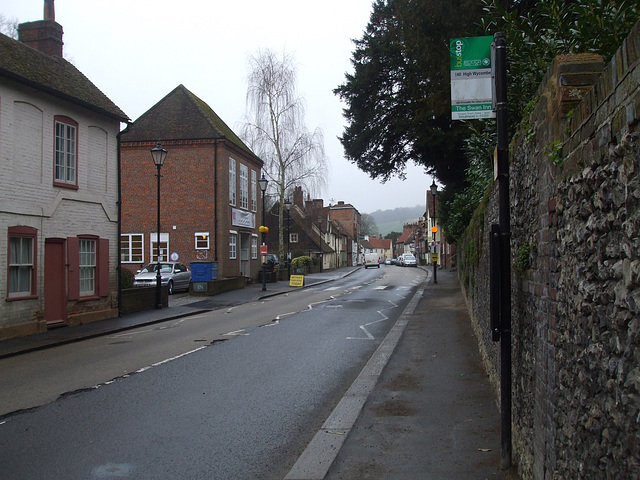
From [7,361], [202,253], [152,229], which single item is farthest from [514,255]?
Answer: [152,229]

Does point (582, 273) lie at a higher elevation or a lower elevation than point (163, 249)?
lower

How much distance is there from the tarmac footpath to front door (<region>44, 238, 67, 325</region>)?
10.2 metres

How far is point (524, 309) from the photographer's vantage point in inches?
174

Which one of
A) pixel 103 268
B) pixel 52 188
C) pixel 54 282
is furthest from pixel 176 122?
pixel 54 282

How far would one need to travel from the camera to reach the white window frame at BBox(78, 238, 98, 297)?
642 inches

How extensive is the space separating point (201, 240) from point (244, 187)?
5816 millimetres

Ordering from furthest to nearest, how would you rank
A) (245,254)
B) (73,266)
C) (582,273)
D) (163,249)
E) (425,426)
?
(245,254) → (163,249) → (73,266) → (425,426) → (582,273)

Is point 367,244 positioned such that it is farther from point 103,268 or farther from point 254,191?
point 103,268

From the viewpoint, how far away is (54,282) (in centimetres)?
1504

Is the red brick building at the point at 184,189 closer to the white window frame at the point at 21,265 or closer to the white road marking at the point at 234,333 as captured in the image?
the white window frame at the point at 21,265

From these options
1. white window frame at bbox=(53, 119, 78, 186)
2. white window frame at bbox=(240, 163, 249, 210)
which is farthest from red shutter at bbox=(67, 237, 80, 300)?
white window frame at bbox=(240, 163, 249, 210)

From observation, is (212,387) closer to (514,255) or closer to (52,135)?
(514,255)

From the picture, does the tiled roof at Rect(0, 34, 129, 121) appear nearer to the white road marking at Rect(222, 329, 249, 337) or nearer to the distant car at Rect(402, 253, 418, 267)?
the white road marking at Rect(222, 329, 249, 337)

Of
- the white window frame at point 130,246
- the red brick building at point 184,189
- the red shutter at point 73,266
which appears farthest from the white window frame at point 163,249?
the red shutter at point 73,266
